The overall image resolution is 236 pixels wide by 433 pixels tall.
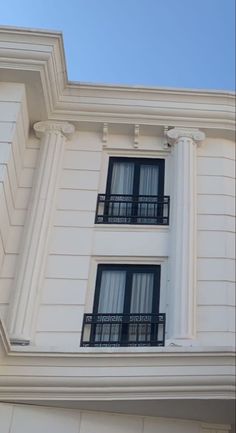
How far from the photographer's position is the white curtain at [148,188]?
366 inches

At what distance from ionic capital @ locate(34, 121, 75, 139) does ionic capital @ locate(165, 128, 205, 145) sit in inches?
65.0

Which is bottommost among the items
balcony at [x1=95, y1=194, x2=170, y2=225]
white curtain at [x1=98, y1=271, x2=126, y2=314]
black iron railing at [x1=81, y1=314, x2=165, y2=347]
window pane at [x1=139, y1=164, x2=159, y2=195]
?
black iron railing at [x1=81, y1=314, x2=165, y2=347]

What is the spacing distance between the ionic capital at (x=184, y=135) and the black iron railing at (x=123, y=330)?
10.3 ft

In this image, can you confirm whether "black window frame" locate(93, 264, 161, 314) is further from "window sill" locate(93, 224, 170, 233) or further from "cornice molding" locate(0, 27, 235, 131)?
"cornice molding" locate(0, 27, 235, 131)

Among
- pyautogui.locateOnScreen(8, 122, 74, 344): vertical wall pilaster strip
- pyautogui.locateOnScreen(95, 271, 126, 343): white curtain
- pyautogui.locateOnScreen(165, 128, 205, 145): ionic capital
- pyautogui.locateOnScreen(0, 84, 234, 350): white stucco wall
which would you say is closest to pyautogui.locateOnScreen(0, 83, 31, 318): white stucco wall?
pyautogui.locateOnScreen(0, 84, 234, 350): white stucco wall

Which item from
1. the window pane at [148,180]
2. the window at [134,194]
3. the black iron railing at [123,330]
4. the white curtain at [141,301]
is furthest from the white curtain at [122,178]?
the black iron railing at [123,330]

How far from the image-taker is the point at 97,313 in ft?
27.2

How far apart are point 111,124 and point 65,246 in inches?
95.9

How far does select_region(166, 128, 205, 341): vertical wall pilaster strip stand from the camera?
7957 millimetres

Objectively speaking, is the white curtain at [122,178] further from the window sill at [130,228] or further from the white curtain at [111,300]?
the white curtain at [111,300]

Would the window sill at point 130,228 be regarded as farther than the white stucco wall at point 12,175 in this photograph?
Yes

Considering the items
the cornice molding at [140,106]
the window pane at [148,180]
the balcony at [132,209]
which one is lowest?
the balcony at [132,209]

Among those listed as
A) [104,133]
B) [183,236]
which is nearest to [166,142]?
[104,133]

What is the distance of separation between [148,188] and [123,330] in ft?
8.42
